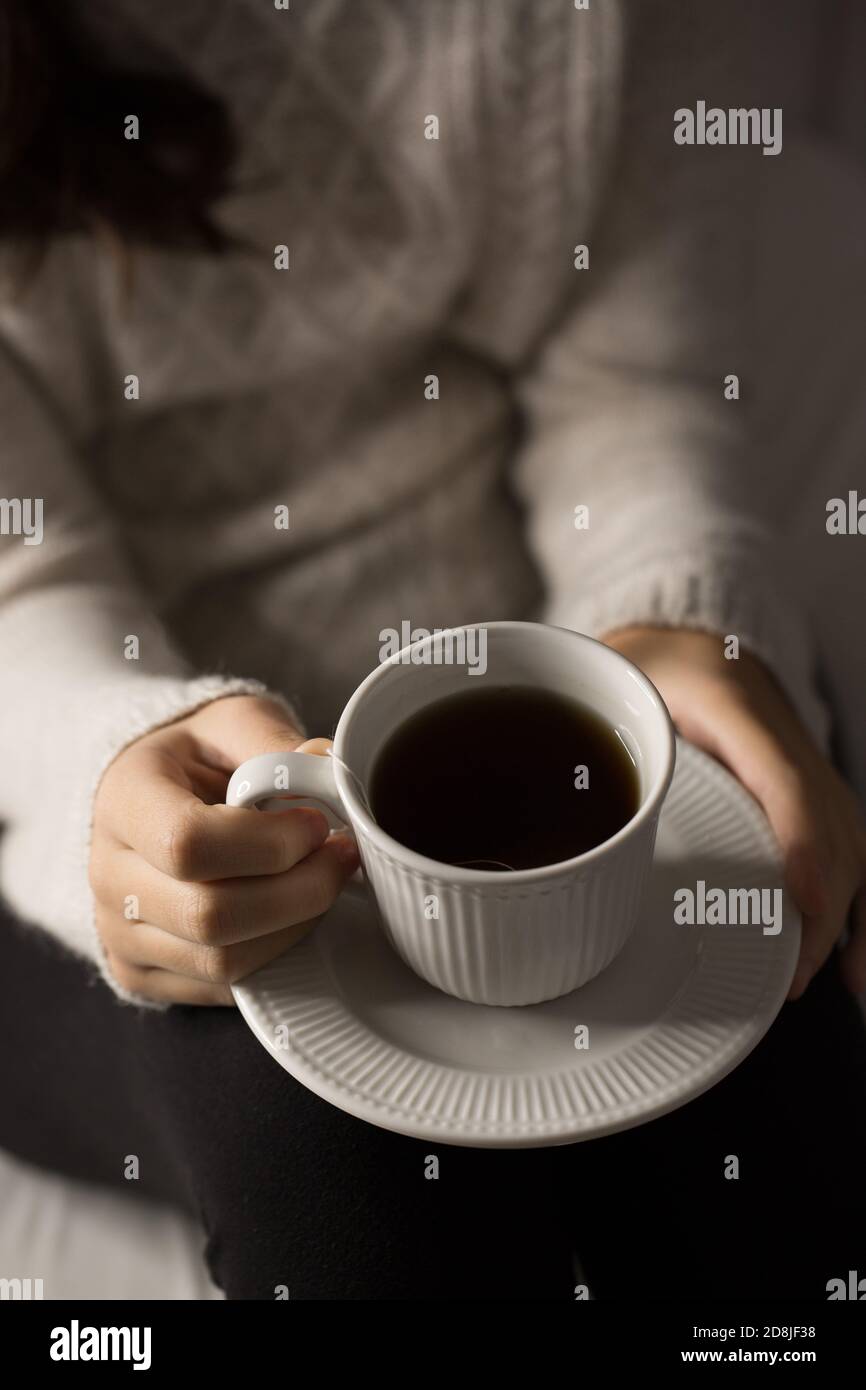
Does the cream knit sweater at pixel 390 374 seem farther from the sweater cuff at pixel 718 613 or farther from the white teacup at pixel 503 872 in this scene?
the white teacup at pixel 503 872

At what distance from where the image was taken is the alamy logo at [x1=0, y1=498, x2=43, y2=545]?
2.58ft

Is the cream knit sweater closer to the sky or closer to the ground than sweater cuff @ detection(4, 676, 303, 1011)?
closer to the sky

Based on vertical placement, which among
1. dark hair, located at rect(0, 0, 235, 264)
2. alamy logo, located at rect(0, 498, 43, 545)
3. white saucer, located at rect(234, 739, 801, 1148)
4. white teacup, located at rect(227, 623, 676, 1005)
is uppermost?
dark hair, located at rect(0, 0, 235, 264)

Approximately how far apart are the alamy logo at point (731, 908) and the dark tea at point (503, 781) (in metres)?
0.09

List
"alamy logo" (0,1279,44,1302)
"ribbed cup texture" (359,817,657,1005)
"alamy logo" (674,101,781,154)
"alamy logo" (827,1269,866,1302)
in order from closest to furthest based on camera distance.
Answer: "ribbed cup texture" (359,817,657,1005) → "alamy logo" (827,1269,866,1302) → "alamy logo" (0,1279,44,1302) → "alamy logo" (674,101,781,154)

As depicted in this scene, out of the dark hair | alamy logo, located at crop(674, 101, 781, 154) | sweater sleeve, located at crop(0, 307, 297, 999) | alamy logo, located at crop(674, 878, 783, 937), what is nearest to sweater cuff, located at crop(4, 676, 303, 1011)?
sweater sleeve, located at crop(0, 307, 297, 999)

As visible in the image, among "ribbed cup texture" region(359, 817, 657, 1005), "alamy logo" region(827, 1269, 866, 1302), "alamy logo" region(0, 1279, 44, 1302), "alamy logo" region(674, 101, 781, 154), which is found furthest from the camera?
"alamy logo" region(674, 101, 781, 154)

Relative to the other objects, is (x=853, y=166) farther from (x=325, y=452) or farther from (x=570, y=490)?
(x=325, y=452)

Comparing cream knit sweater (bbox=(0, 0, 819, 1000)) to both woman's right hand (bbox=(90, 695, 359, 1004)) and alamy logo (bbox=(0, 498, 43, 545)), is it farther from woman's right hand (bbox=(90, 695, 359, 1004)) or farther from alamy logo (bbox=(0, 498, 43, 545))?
woman's right hand (bbox=(90, 695, 359, 1004))
